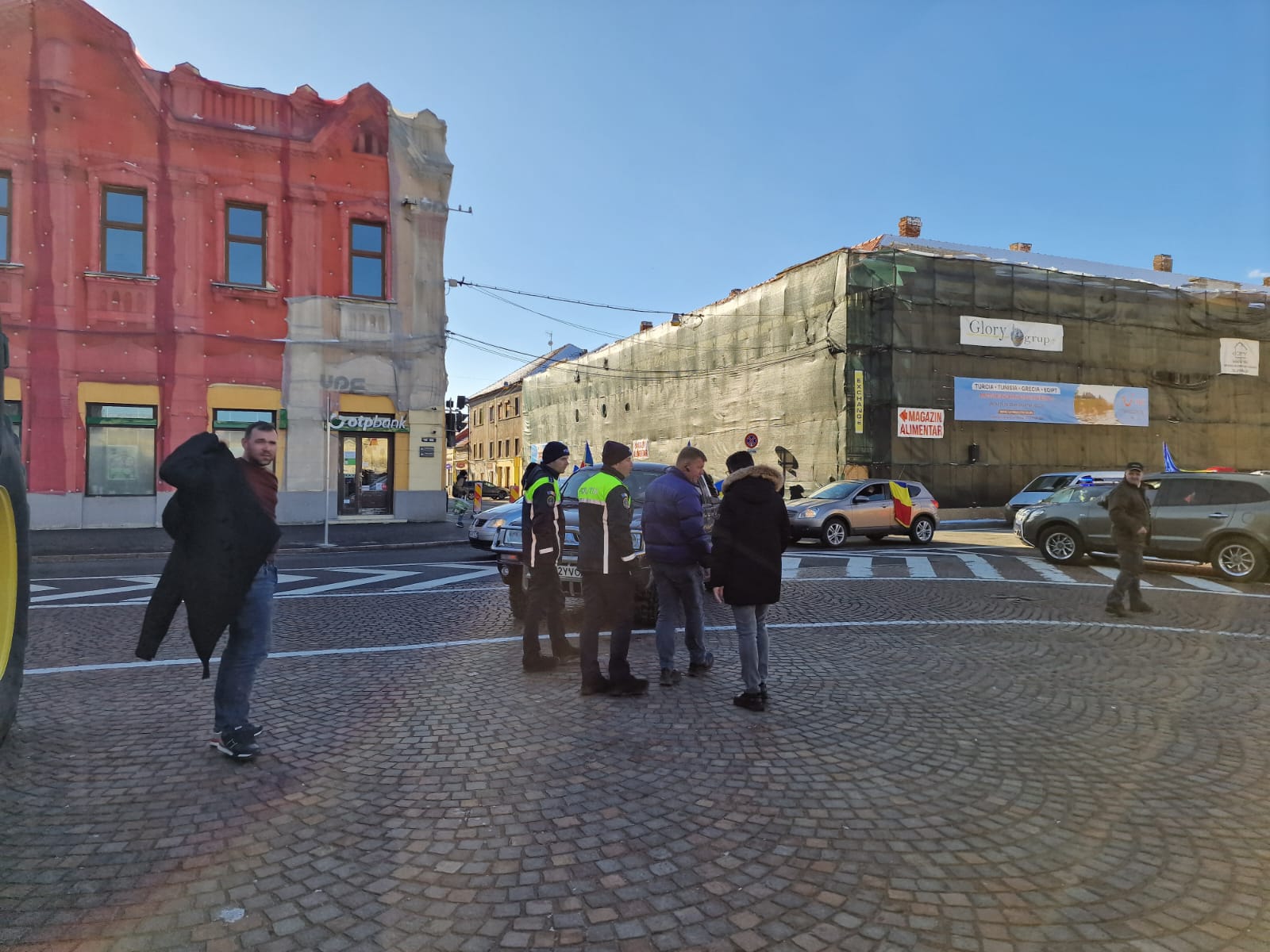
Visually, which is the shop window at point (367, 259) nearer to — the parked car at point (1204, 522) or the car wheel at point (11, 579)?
the parked car at point (1204, 522)

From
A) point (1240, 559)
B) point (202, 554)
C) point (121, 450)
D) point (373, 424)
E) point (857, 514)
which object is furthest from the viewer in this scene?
point (373, 424)

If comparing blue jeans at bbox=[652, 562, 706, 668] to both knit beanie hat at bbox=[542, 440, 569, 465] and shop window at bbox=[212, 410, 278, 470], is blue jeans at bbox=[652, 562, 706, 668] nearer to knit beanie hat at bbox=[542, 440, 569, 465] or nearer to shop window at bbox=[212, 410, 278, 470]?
knit beanie hat at bbox=[542, 440, 569, 465]

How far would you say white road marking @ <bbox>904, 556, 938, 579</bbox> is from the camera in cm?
1195

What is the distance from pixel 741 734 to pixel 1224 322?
39.6 meters

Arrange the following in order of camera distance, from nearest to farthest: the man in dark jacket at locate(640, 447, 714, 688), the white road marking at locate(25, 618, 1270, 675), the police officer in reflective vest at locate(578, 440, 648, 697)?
the police officer in reflective vest at locate(578, 440, 648, 697), the man in dark jacket at locate(640, 447, 714, 688), the white road marking at locate(25, 618, 1270, 675)

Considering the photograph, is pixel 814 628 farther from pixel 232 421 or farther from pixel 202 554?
pixel 232 421

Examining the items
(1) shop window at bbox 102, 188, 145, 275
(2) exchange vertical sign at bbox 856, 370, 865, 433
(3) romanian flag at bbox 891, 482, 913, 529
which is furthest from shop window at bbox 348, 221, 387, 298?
(2) exchange vertical sign at bbox 856, 370, 865, 433

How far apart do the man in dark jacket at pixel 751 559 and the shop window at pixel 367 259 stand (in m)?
17.8

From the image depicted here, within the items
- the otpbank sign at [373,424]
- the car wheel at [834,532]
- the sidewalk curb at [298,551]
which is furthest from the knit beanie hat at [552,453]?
the otpbank sign at [373,424]

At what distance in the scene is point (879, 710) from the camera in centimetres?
503

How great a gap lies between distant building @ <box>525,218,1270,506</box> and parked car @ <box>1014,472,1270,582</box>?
1148 cm

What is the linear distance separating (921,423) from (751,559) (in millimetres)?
24697

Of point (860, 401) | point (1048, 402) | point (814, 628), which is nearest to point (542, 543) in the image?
point (814, 628)

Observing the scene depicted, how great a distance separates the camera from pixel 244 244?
19438mm
